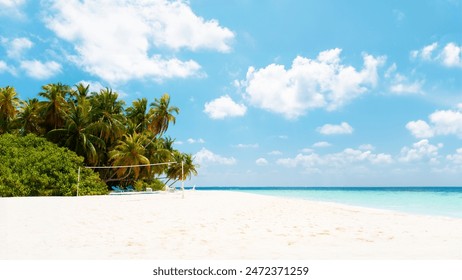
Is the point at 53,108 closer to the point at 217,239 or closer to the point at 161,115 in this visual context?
the point at 161,115

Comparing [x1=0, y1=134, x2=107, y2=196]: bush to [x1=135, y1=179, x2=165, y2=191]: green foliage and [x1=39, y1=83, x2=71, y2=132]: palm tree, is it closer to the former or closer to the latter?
[x1=39, y1=83, x2=71, y2=132]: palm tree

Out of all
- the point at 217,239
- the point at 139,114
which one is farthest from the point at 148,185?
the point at 217,239

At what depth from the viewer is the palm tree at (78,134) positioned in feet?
79.8

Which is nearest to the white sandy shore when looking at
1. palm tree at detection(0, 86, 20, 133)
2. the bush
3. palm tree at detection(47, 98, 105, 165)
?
the bush

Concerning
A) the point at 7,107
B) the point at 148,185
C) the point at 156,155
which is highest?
the point at 7,107

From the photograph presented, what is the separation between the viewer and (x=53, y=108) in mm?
24828

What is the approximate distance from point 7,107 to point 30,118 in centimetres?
207

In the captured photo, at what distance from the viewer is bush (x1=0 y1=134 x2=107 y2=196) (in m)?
17.8

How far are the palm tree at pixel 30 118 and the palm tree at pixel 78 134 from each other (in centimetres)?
230

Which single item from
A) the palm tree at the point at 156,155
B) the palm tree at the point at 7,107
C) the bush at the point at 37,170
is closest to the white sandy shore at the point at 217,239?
the bush at the point at 37,170

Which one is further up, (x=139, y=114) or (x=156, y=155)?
(x=139, y=114)

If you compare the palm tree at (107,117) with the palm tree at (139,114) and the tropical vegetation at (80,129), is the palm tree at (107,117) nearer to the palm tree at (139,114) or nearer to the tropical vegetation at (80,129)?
the tropical vegetation at (80,129)

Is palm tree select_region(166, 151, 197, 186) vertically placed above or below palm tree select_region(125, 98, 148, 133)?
below

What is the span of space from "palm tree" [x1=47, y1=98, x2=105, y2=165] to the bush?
9.92 ft
